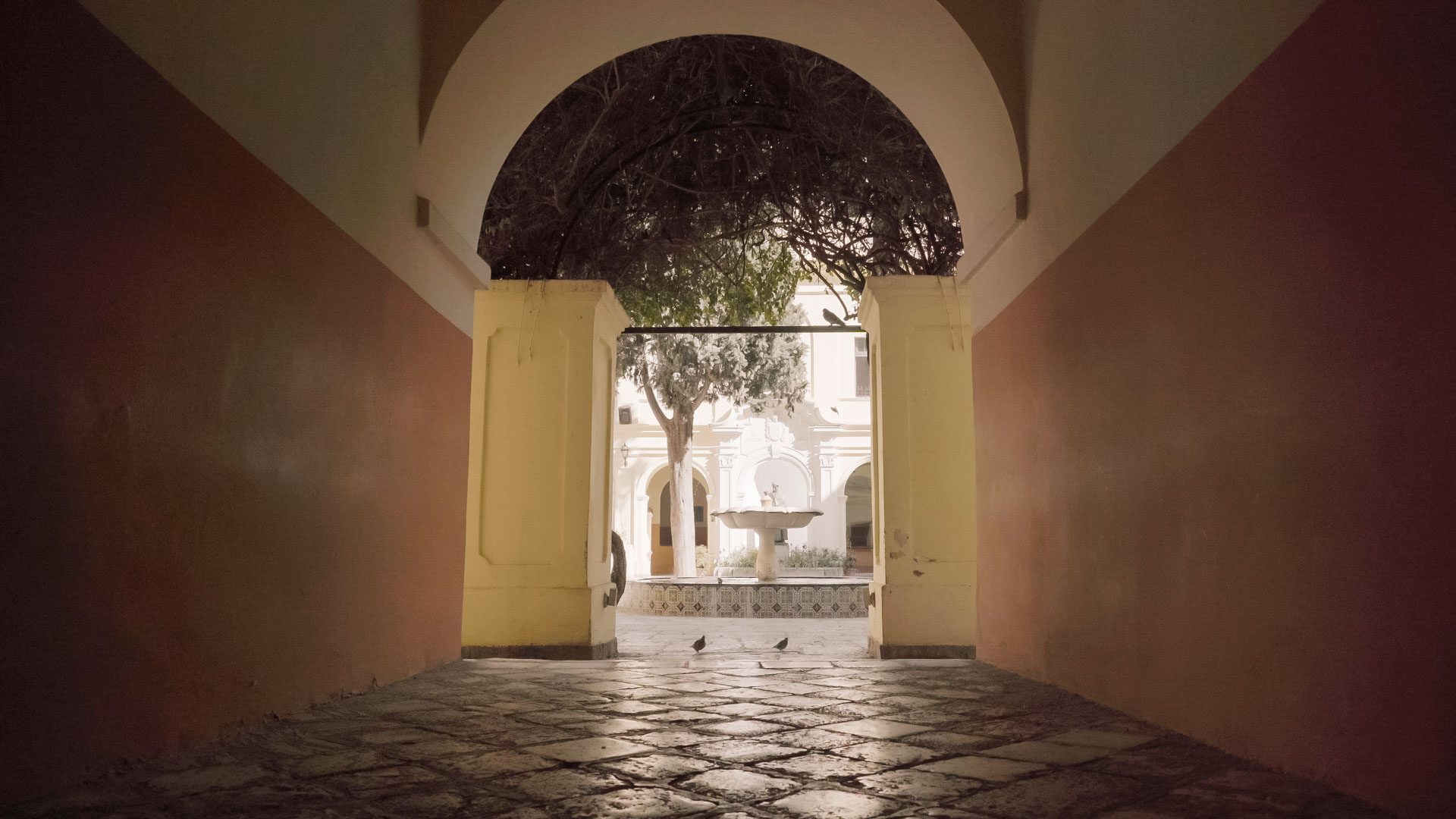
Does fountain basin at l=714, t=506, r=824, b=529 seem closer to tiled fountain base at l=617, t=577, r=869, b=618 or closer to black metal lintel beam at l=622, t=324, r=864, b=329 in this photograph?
tiled fountain base at l=617, t=577, r=869, b=618

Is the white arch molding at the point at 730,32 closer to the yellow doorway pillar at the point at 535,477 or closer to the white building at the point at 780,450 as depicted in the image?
the yellow doorway pillar at the point at 535,477

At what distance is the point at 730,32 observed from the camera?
6.53 m

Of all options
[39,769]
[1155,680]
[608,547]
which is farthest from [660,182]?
[39,769]

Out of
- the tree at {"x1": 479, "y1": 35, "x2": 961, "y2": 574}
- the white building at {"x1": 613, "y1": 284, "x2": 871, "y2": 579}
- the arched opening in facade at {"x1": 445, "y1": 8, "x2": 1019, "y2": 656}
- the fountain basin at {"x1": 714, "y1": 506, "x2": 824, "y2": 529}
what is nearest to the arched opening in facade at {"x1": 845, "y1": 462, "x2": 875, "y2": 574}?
the white building at {"x1": 613, "y1": 284, "x2": 871, "y2": 579}

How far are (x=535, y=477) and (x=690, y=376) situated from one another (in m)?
11.7

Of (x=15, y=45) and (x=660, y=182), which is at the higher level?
(x=660, y=182)

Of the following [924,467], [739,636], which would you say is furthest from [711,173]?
[739,636]

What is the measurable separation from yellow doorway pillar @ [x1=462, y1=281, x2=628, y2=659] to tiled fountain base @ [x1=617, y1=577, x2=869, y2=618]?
21.2ft

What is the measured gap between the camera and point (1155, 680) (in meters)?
3.65

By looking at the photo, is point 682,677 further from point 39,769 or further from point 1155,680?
point 39,769

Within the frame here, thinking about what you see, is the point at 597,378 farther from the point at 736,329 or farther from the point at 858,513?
the point at 858,513

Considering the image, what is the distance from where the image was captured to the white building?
80.3ft

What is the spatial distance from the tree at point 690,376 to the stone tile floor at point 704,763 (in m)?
14.1

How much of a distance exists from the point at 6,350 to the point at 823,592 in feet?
40.2
